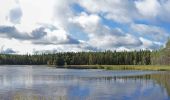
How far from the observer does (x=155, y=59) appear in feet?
591

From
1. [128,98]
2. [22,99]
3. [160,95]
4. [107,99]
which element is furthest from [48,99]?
[160,95]

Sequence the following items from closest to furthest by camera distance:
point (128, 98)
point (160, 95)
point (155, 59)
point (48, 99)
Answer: point (48, 99) → point (128, 98) → point (160, 95) → point (155, 59)

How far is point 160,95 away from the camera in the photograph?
4638cm

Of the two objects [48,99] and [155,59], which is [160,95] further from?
[155,59]

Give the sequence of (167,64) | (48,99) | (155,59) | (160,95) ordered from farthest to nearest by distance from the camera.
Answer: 1. (155,59)
2. (167,64)
3. (160,95)
4. (48,99)

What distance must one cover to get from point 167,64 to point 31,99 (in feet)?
429

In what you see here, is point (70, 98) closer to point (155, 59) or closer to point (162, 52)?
point (162, 52)

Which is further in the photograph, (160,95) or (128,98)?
(160,95)

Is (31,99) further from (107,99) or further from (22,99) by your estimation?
(107,99)

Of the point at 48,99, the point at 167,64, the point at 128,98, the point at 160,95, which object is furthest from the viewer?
the point at 167,64

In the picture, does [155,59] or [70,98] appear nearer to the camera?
[70,98]

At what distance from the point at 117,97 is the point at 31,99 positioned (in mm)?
10826

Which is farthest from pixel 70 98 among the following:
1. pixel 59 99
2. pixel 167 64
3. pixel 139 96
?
pixel 167 64

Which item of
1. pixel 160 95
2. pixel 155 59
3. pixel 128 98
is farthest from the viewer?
pixel 155 59
